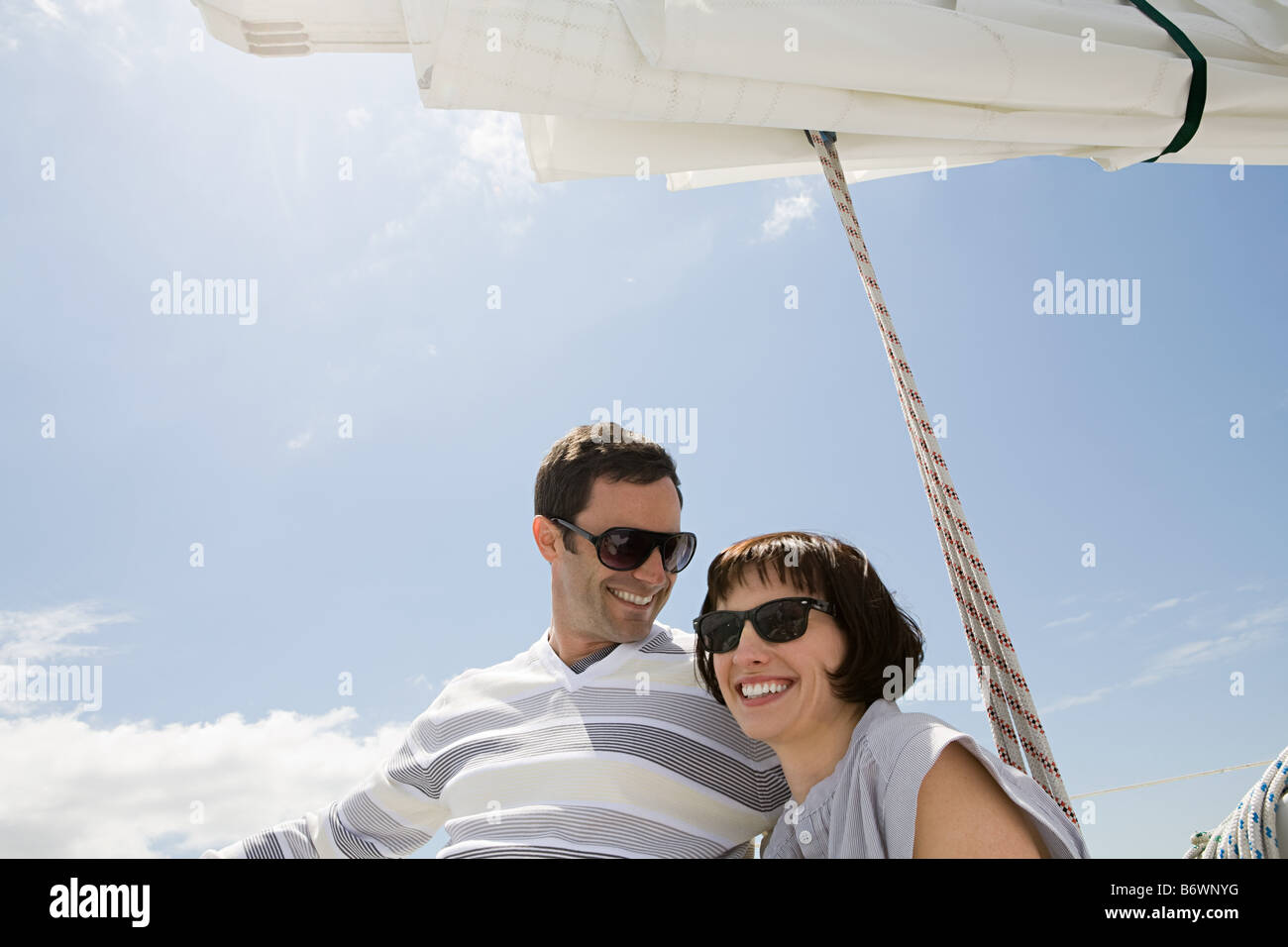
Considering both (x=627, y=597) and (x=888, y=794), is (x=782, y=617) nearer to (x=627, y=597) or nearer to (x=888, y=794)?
(x=888, y=794)

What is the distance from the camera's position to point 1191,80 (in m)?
1.80

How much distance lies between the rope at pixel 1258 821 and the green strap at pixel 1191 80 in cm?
123

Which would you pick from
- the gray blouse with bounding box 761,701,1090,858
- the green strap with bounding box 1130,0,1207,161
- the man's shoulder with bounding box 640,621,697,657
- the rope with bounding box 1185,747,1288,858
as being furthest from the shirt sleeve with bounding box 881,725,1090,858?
the green strap with bounding box 1130,0,1207,161

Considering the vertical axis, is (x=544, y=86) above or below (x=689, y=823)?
above

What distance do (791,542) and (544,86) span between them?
953 millimetres

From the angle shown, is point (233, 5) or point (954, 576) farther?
point (233, 5)

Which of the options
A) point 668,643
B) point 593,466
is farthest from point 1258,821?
point 593,466

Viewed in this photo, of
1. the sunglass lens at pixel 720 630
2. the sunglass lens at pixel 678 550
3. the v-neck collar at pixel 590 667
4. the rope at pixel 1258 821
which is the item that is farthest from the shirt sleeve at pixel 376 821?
the rope at pixel 1258 821

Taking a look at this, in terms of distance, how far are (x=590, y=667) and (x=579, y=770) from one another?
23 centimetres

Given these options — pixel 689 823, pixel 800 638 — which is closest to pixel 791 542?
pixel 800 638

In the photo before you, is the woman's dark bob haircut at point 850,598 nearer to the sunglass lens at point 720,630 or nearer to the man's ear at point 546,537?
the sunglass lens at point 720,630

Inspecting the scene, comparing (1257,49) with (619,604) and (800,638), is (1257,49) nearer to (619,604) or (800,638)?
(800,638)

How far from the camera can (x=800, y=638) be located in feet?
4.52

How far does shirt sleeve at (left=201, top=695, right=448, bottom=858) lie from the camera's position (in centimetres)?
196
